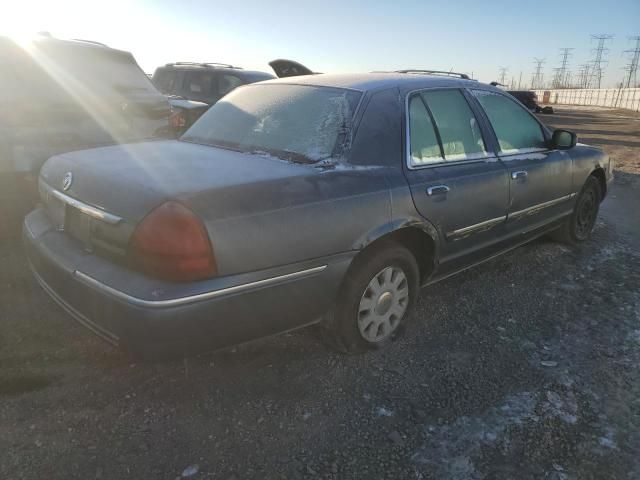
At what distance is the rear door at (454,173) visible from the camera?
302 cm

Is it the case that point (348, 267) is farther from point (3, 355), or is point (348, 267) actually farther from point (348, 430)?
point (3, 355)

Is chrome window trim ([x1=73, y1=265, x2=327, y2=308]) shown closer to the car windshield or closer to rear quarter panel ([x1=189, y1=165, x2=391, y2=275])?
rear quarter panel ([x1=189, y1=165, x2=391, y2=275])

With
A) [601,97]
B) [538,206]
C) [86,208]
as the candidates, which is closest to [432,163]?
[538,206]

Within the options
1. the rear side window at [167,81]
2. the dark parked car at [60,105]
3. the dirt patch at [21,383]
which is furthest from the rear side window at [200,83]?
the dirt patch at [21,383]

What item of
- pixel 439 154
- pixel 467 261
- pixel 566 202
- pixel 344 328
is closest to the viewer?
pixel 344 328

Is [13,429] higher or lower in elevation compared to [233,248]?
lower

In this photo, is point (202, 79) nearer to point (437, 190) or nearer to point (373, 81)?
point (373, 81)

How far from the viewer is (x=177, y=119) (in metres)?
4.80

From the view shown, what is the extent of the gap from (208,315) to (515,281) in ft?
9.48

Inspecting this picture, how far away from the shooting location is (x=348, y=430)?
7.68ft

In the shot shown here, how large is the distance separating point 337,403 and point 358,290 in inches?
22.8

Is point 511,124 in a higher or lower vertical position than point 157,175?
higher

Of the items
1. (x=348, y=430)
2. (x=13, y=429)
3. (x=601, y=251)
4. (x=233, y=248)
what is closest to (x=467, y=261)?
(x=348, y=430)

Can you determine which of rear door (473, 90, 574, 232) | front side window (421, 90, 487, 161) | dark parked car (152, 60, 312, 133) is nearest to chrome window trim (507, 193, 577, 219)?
rear door (473, 90, 574, 232)
